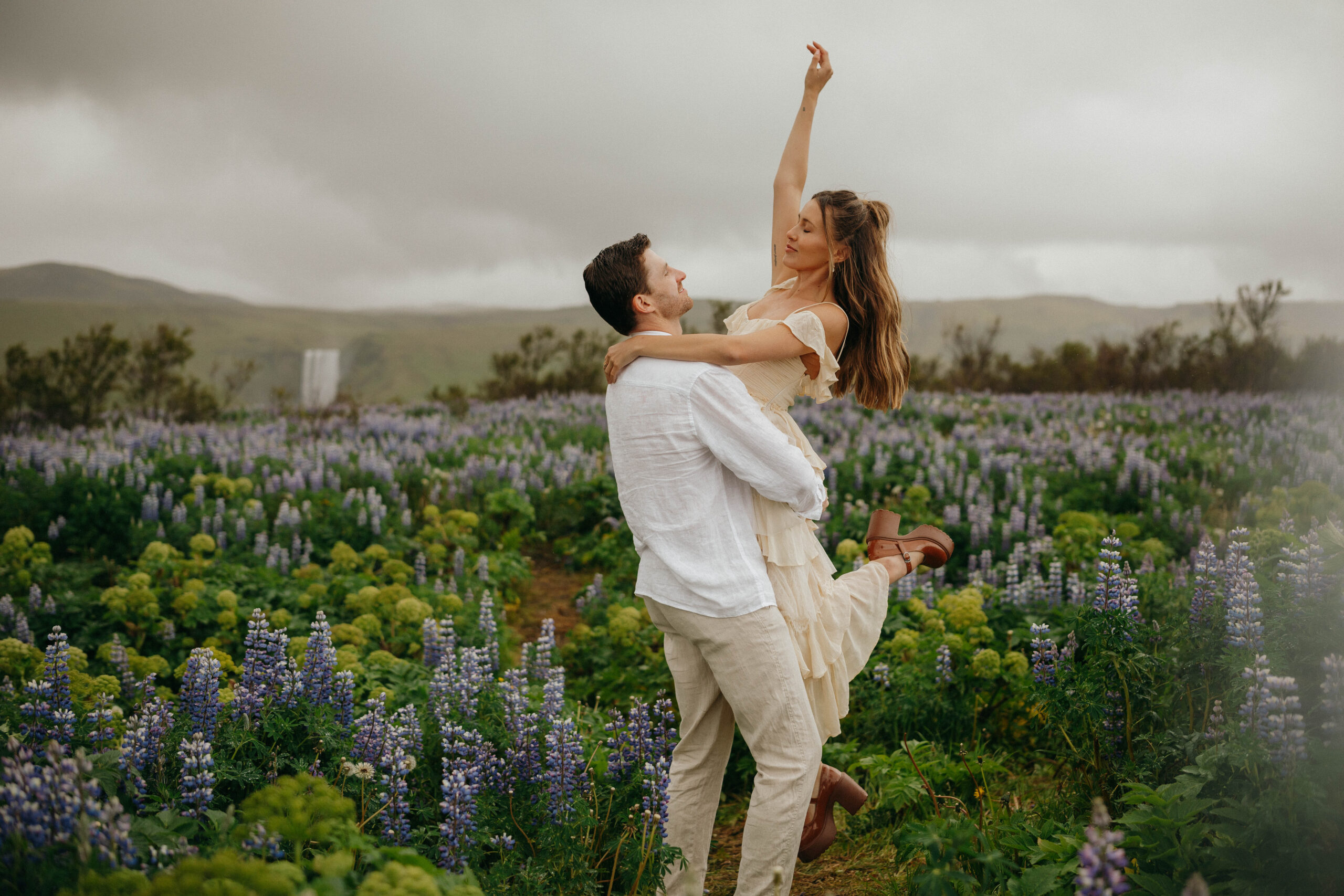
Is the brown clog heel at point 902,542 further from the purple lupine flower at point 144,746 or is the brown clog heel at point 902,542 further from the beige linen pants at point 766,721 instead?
the purple lupine flower at point 144,746

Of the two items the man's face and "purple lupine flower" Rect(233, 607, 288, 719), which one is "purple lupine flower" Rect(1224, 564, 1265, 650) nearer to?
the man's face

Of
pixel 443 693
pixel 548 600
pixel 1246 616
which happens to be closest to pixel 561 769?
pixel 443 693

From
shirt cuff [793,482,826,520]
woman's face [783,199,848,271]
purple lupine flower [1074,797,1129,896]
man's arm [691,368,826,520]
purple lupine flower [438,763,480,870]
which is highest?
woman's face [783,199,848,271]

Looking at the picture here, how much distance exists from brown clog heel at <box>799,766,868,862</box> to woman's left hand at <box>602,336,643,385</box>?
1.59m

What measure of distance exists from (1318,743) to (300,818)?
8.38ft

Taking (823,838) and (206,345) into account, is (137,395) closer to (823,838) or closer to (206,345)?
(823,838)

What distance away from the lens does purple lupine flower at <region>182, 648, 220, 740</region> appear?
266 centimetres

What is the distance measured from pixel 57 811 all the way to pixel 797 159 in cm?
308

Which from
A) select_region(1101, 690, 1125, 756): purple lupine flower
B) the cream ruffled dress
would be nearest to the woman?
the cream ruffled dress

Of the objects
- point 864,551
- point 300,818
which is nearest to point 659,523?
point 300,818

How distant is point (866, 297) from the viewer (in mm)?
2840

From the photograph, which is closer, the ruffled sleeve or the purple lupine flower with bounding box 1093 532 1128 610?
the ruffled sleeve

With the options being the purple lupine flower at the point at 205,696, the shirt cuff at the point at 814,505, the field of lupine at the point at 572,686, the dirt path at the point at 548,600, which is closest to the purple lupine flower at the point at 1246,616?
the field of lupine at the point at 572,686

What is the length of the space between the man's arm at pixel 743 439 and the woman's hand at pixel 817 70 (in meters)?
1.55
